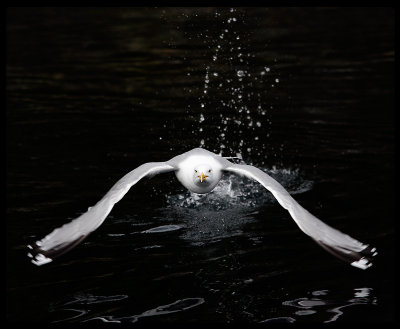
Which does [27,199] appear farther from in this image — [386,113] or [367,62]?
[367,62]

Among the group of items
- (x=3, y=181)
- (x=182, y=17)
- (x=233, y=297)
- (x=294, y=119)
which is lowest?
(x=233, y=297)

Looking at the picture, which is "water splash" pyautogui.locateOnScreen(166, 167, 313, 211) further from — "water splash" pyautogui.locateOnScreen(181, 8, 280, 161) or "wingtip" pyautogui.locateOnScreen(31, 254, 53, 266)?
"wingtip" pyautogui.locateOnScreen(31, 254, 53, 266)

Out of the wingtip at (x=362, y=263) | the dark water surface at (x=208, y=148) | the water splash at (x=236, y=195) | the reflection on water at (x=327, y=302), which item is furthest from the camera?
the water splash at (x=236, y=195)

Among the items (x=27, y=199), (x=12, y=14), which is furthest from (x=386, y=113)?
(x=12, y=14)

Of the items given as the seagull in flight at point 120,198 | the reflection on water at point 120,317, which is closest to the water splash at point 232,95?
the seagull in flight at point 120,198

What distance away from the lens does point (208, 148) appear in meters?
12.2

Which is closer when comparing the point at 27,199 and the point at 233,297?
the point at 233,297

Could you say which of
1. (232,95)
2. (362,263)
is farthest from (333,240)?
(232,95)

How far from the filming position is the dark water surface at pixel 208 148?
24.9 feet

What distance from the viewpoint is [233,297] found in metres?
7.51

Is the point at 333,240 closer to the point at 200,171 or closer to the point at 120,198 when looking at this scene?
the point at 200,171

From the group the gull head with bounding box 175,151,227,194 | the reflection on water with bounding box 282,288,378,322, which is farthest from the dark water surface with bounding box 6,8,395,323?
the gull head with bounding box 175,151,227,194

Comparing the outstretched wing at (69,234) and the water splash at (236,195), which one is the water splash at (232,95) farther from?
the outstretched wing at (69,234)

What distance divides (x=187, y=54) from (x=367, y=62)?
13.4 feet
